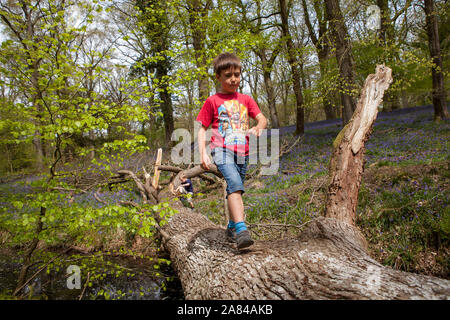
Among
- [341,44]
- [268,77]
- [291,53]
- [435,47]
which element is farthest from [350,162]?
[268,77]

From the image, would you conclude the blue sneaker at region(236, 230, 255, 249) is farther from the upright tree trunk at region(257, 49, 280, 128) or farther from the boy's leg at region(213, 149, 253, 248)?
the upright tree trunk at region(257, 49, 280, 128)

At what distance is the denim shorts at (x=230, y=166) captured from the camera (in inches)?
95.3

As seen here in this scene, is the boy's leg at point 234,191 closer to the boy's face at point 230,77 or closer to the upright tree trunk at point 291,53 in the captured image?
the boy's face at point 230,77

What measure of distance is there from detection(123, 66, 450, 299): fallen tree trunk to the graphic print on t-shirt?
1138 millimetres

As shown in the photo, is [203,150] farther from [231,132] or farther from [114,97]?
[114,97]

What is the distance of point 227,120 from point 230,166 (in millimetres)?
524

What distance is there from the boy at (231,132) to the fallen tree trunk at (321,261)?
0.30m

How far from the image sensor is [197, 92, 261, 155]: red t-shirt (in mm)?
2592

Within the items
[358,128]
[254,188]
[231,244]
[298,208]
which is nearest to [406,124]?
[254,188]

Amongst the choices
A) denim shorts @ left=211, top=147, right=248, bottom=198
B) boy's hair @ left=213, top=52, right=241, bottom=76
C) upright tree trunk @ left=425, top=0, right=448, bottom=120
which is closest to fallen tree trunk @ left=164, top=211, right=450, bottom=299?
denim shorts @ left=211, top=147, right=248, bottom=198

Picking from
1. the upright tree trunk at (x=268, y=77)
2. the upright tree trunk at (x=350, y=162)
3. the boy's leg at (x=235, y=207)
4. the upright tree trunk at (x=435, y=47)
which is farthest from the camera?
the upright tree trunk at (x=268, y=77)

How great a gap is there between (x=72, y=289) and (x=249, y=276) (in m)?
3.58

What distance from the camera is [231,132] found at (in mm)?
2639

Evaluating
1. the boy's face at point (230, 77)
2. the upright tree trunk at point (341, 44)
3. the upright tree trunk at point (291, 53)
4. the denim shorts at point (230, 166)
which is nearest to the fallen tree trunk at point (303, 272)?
the denim shorts at point (230, 166)
